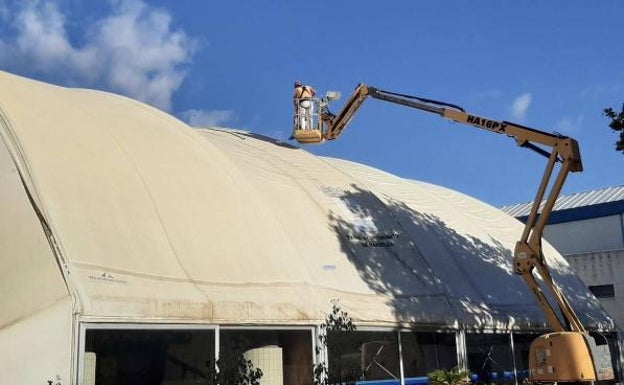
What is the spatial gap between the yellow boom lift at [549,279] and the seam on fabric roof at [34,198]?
1002 cm

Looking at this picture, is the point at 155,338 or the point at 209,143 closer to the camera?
the point at 155,338

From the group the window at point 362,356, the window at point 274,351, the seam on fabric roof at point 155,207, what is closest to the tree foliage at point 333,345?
the window at point 362,356

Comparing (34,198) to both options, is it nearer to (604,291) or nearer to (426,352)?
(426,352)

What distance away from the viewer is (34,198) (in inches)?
403

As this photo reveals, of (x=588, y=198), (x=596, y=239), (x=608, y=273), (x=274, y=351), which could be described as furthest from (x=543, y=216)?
(x=588, y=198)

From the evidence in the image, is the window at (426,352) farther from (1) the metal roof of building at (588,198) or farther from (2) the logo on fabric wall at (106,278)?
(1) the metal roof of building at (588,198)

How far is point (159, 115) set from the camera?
596 inches

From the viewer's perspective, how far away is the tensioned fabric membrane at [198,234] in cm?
1010

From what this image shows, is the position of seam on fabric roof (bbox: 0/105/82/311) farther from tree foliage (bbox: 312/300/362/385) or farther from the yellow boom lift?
the yellow boom lift

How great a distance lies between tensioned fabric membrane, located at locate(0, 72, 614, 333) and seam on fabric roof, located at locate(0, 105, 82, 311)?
2 cm

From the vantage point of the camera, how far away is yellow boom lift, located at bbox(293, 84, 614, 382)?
14.8 metres

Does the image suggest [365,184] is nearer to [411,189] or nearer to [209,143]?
[411,189]

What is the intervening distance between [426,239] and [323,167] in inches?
133

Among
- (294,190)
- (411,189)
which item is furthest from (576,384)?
(411,189)
